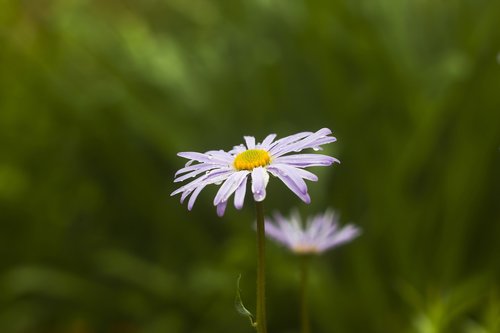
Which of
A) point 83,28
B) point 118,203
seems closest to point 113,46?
point 83,28

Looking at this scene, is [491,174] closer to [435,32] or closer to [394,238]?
[394,238]

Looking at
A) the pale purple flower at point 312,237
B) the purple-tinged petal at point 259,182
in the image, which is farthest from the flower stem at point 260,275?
the pale purple flower at point 312,237

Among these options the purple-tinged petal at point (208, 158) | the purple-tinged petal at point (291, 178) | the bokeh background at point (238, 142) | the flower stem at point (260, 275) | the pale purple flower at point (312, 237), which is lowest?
the flower stem at point (260, 275)

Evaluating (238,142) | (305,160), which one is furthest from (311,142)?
(238,142)

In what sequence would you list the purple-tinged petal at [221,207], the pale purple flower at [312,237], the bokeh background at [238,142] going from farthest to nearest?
the bokeh background at [238,142]
the pale purple flower at [312,237]
the purple-tinged petal at [221,207]

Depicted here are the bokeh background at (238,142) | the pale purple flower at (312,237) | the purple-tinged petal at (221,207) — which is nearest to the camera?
the purple-tinged petal at (221,207)

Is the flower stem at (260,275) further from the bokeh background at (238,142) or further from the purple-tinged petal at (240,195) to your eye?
the bokeh background at (238,142)

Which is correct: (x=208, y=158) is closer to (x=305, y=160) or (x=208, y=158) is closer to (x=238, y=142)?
(x=305, y=160)
